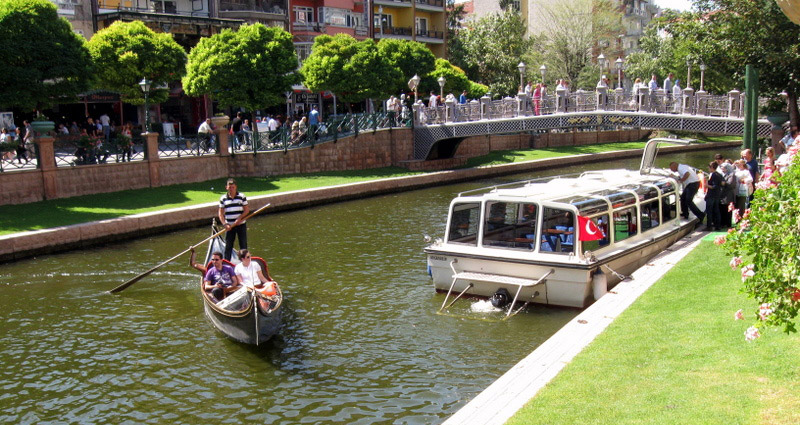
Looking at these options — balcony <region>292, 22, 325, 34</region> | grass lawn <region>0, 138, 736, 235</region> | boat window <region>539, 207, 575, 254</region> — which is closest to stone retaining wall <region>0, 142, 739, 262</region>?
grass lawn <region>0, 138, 736, 235</region>

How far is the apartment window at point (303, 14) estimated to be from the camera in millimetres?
57325

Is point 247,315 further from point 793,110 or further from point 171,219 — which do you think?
point 793,110

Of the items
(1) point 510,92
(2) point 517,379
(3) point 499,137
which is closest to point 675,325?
(2) point 517,379

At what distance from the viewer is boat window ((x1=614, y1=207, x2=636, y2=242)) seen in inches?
670

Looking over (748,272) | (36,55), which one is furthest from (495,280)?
(36,55)

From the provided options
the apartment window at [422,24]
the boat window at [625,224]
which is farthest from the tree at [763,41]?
the apartment window at [422,24]

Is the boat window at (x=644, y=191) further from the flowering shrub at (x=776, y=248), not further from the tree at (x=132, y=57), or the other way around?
the tree at (x=132, y=57)

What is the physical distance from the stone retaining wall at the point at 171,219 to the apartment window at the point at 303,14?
23492 millimetres

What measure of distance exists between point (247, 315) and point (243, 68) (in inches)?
948

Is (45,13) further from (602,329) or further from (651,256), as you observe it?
(602,329)

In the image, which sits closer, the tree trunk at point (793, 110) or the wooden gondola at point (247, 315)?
the wooden gondola at point (247, 315)

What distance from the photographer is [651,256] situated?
17641 mm

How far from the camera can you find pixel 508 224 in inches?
627

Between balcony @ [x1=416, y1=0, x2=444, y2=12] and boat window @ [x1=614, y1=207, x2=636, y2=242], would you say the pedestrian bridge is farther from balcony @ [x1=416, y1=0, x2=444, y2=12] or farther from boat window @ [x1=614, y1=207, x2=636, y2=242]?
balcony @ [x1=416, y1=0, x2=444, y2=12]
